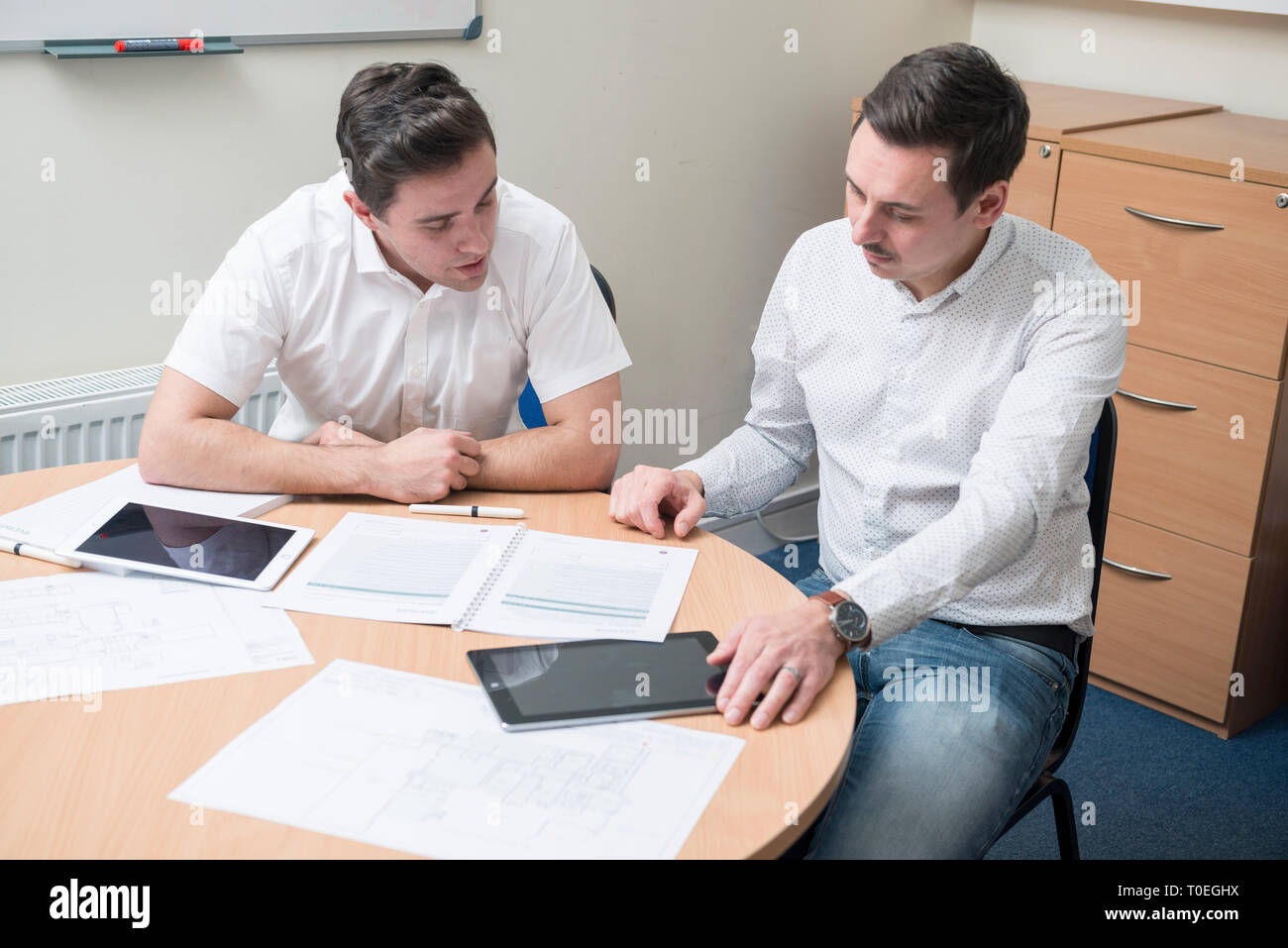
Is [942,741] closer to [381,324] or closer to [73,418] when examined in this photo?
[381,324]

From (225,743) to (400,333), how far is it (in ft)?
2.93

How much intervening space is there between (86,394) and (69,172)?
38 centimetres

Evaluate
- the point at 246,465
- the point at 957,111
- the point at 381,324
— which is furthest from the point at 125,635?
the point at 957,111

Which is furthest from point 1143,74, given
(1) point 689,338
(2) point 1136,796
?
(2) point 1136,796

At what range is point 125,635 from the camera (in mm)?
1271

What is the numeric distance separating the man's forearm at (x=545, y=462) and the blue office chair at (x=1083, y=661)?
665mm

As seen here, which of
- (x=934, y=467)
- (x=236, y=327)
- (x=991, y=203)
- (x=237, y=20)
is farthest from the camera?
(x=237, y=20)

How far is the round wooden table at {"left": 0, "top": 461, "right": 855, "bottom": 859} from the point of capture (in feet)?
3.22

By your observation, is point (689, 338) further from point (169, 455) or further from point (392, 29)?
point (169, 455)

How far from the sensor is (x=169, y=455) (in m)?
1.63

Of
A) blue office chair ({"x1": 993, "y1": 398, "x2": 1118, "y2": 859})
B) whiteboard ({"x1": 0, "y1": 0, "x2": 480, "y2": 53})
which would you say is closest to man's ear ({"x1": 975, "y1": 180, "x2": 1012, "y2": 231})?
blue office chair ({"x1": 993, "y1": 398, "x2": 1118, "y2": 859})

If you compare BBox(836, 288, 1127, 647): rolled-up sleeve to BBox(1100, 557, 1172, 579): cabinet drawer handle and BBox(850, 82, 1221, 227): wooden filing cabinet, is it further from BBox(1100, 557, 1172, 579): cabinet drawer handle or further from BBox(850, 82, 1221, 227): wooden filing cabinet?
BBox(1100, 557, 1172, 579): cabinet drawer handle

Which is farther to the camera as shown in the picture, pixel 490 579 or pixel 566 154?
pixel 566 154

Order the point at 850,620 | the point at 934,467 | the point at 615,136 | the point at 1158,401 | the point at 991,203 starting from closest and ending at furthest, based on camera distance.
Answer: the point at 850,620
the point at 991,203
the point at 934,467
the point at 1158,401
the point at 615,136
